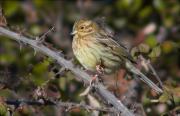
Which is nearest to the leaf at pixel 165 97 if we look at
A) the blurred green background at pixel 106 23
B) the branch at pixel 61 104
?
the branch at pixel 61 104

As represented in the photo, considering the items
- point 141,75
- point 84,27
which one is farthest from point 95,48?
point 141,75

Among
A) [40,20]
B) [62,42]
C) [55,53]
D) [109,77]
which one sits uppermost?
[40,20]

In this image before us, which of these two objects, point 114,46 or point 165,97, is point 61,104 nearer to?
point 165,97

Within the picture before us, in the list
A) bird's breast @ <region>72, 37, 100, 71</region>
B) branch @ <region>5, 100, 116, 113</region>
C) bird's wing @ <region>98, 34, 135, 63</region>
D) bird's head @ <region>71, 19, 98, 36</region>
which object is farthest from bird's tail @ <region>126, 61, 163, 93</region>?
bird's head @ <region>71, 19, 98, 36</region>

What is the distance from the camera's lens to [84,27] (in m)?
6.31

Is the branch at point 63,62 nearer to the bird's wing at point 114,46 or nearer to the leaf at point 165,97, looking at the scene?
the leaf at point 165,97

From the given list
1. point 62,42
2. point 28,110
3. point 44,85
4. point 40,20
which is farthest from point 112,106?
point 40,20

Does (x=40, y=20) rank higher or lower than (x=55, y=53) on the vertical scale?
higher

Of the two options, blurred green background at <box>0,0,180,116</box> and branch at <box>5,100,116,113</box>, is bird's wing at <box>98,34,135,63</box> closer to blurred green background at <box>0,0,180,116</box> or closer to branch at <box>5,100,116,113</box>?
blurred green background at <box>0,0,180,116</box>

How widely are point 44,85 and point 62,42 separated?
3.30 m

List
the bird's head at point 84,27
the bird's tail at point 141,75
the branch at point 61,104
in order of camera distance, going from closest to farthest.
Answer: the branch at point 61,104 → the bird's tail at point 141,75 → the bird's head at point 84,27

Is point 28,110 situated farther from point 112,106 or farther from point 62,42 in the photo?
point 62,42

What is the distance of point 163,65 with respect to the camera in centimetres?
738

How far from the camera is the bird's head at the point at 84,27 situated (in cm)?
631
